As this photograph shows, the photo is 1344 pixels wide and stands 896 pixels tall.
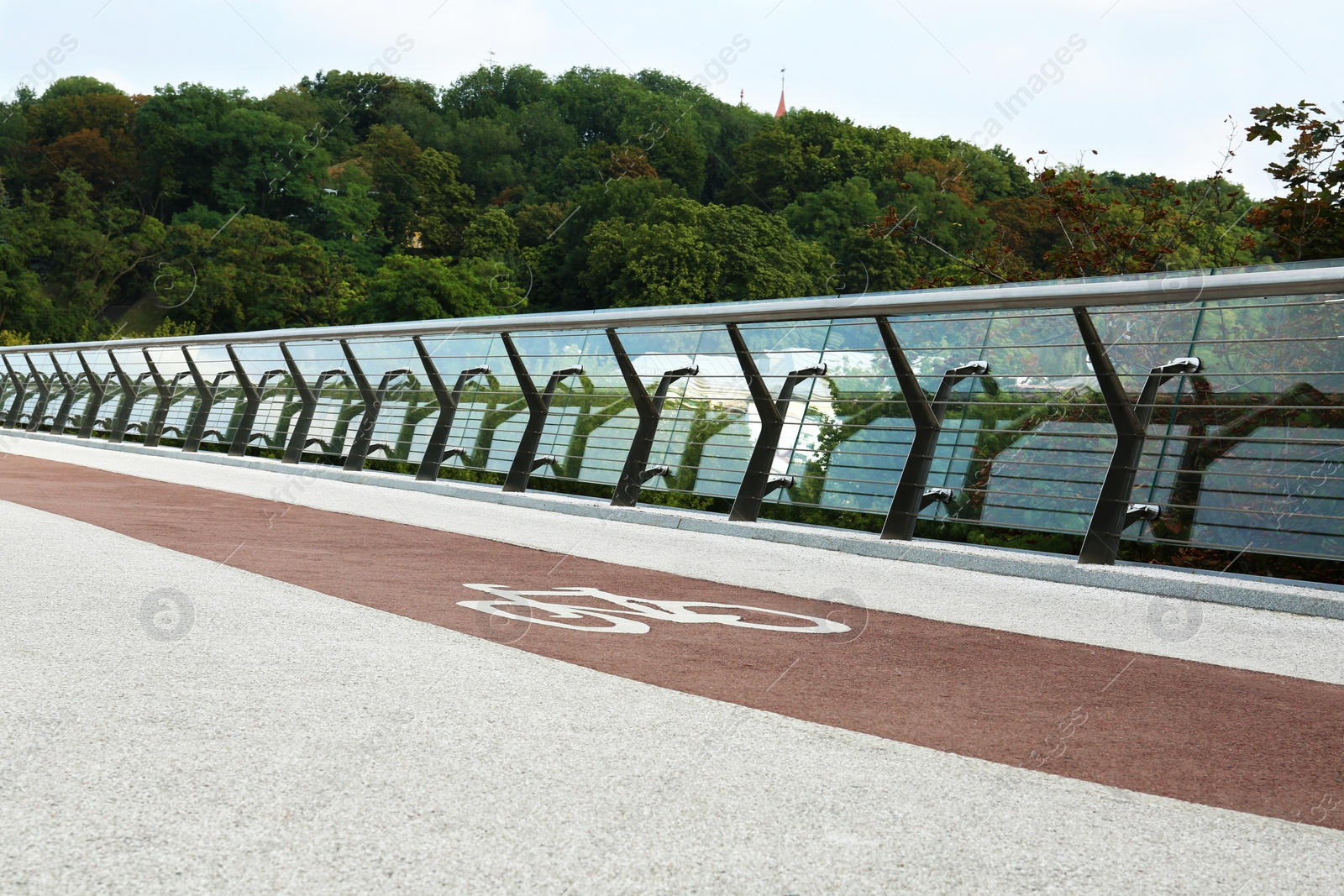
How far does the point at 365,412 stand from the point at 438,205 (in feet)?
242

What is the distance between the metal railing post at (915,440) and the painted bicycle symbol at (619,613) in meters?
2.63

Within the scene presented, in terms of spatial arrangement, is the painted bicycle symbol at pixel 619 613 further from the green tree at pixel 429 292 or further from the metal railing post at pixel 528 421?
the green tree at pixel 429 292

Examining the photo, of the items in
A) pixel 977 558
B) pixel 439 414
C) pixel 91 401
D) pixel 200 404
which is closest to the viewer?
pixel 977 558

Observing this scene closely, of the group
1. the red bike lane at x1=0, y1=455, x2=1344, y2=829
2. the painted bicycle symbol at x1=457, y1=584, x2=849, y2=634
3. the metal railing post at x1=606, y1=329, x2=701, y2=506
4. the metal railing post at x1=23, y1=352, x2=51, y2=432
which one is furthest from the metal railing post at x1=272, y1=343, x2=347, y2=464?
the metal railing post at x1=23, y1=352, x2=51, y2=432

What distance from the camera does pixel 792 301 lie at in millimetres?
8805

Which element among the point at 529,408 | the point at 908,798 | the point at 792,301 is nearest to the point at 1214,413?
the point at 792,301

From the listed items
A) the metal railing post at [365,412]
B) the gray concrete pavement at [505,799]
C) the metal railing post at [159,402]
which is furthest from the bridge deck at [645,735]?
the metal railing post at [159,402]

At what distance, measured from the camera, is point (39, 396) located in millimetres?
25672

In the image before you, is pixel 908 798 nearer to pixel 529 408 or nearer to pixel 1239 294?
pixel 1239 294

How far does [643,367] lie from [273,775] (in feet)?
25.9

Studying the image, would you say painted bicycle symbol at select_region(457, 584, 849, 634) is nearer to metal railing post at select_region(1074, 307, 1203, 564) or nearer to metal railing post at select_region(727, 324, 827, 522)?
metal railing post at select_region(1074, 307, 1203, 564)

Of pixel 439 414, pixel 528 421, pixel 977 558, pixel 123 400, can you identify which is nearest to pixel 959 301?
pixel 977 558

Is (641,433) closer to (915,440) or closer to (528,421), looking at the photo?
(528,421)

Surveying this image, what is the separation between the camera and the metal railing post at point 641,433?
33.3 ft
